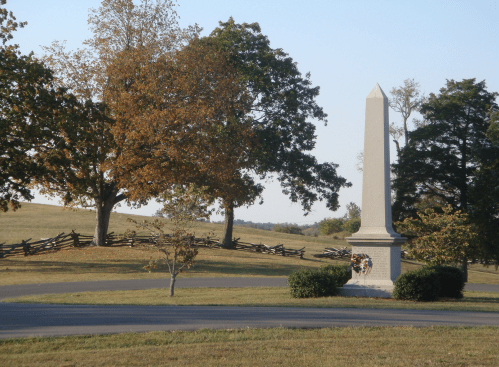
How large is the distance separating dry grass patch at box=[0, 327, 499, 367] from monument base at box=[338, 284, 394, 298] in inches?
268

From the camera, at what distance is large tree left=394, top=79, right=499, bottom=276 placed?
41.1 meters

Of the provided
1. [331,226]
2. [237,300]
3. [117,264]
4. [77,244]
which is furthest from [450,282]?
[331,226]

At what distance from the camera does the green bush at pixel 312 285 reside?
1725 centimetres

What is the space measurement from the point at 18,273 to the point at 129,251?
11453 mm

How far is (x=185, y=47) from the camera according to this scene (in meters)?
35.5

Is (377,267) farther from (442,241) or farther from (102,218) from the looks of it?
(102,218)

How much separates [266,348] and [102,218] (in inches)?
1284

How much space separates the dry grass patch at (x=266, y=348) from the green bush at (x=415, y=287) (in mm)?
6151

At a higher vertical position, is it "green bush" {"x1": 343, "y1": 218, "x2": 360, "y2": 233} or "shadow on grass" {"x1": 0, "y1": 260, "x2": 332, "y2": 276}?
"green bush" {"x1": 343, "y1": 218, "x2": 360, "y2": 233}

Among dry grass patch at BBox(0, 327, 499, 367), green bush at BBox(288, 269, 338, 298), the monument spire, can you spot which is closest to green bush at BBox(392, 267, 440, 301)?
the monument spire

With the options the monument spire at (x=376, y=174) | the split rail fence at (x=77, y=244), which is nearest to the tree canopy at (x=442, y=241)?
the monument spire at (x=376, y=174)

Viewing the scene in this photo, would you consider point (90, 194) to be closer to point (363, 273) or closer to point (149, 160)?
point (149, 160)

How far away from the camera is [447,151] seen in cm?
4141

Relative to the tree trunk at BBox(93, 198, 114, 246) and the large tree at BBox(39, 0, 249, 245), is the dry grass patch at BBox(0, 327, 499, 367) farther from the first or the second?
the tree trunk at BBox(93, 198, 114, 246)
